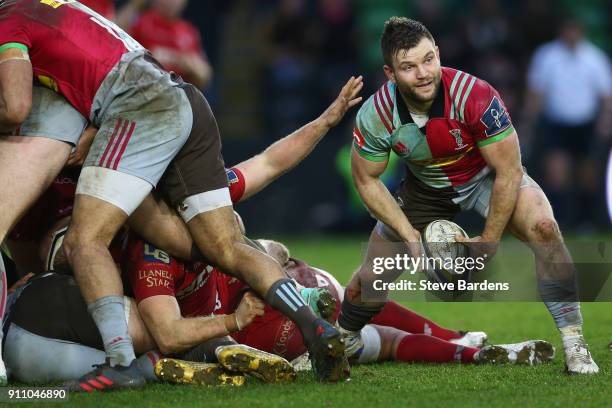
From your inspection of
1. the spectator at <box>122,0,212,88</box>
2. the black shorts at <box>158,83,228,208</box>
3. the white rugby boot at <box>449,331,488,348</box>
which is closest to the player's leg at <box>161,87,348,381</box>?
the black shorts at <box>158,83,228,208</box>

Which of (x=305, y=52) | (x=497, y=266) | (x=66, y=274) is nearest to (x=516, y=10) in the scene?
(x=305, y=52)

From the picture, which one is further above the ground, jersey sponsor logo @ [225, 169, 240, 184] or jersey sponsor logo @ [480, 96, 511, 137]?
jersey sponsor logo @ [480, 96, 511, 137]

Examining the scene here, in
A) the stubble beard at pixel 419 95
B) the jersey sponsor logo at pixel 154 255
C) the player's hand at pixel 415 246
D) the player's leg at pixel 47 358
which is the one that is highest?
the stubble beard at pixel 419 95

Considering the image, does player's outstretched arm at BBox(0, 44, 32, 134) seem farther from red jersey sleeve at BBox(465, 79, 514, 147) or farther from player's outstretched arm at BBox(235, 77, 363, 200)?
red jersey sleeve at BBox(465, 79, 514, 147)

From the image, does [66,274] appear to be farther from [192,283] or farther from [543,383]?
[543,383]

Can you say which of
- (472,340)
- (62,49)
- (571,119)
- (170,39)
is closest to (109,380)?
(62,49)

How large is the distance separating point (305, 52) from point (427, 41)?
946 centimetres

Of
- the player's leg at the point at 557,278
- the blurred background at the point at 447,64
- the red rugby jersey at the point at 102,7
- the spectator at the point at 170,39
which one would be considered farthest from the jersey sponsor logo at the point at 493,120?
the blurred background at the point at 447,64

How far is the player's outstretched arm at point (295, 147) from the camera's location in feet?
20.7

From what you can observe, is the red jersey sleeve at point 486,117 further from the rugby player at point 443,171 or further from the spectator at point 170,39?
the spectator at point 170,39

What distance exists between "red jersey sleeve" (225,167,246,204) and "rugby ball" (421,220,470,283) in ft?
3.58

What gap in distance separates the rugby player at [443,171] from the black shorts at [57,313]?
4.77ft

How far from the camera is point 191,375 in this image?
210 inches

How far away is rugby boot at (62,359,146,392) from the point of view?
5.17 meters
